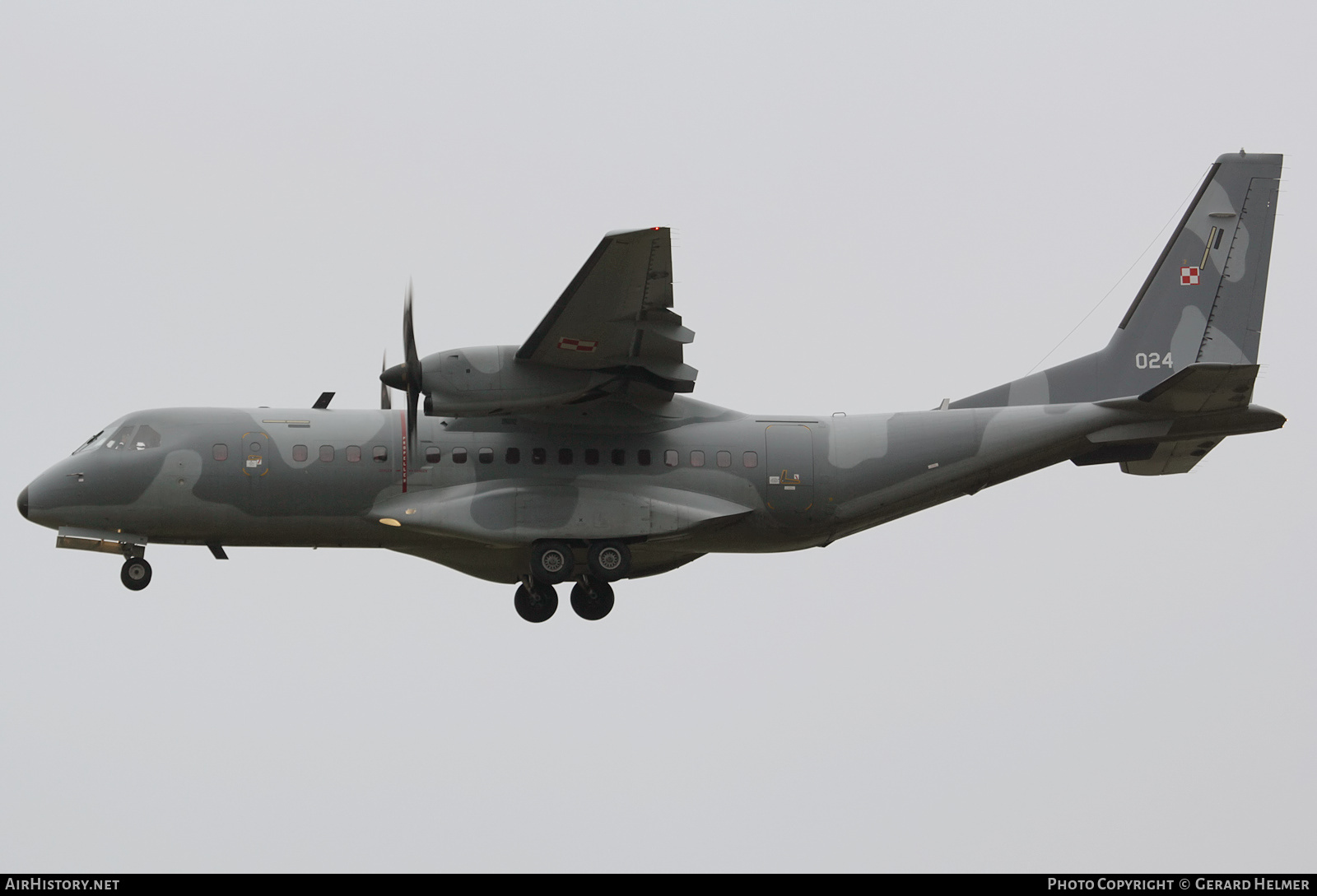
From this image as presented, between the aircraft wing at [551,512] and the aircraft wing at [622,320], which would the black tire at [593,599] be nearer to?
the aircraft wing at [551,512]

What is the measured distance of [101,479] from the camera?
72.5 ft

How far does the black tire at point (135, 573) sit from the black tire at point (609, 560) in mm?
6186

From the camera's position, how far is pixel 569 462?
2245 cm

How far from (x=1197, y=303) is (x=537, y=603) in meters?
10.6

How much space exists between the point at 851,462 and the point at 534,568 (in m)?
4.67

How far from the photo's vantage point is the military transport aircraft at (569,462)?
21734 millimetres

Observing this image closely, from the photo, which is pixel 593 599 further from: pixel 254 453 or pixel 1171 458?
pixel 1171 458

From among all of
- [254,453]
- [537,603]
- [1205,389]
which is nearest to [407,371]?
[254,453]

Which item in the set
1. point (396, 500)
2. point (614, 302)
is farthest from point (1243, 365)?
point (396, 500)

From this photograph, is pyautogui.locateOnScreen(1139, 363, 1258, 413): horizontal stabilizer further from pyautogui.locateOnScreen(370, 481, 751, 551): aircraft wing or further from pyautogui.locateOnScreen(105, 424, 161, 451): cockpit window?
pyautogui.locateOnScreen(105, 424, 161, 451): cockpit window

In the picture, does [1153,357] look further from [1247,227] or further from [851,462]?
[851,462]

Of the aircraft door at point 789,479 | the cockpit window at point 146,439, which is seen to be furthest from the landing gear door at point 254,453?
the aircraft door at point 789,479
